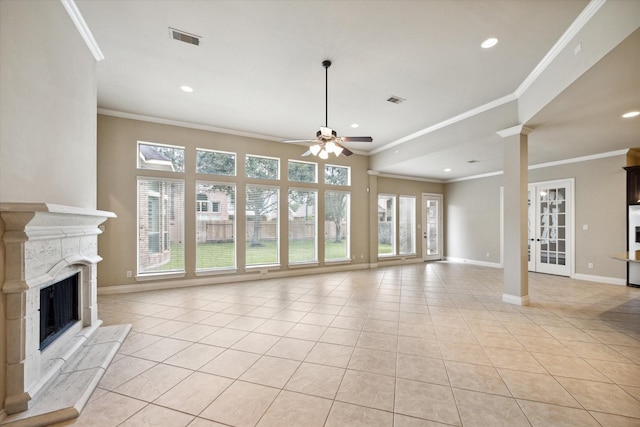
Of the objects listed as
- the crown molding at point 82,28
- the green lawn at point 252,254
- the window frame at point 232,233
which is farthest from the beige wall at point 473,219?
the crown molding at point 82,28

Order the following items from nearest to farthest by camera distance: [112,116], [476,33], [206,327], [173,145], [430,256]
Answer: [476,33] → [206,327] → [112,116] → [173,145] → [430,256]

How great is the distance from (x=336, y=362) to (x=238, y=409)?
960 mm

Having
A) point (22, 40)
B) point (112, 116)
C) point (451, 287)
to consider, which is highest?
point (112, 116)

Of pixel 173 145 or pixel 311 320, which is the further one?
pixel 173 145

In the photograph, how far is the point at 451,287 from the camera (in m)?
5.35

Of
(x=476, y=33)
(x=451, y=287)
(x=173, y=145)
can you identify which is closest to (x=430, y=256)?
(x=451, y=287)

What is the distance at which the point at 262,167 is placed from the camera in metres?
6.20

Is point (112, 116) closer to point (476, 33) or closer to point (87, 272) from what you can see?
point (87, 272)

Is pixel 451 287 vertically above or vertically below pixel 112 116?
below

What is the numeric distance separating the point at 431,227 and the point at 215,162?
7.22 m

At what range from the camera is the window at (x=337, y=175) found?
7.03 meters

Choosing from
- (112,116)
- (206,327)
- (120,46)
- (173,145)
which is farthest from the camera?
(173,145)

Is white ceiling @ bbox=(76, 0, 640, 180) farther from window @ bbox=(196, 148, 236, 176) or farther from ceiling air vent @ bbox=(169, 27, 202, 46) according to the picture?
window @ bbox=(196, 148, 236, 176)

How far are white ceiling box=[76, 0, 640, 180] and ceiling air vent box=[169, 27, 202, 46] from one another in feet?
0.24
